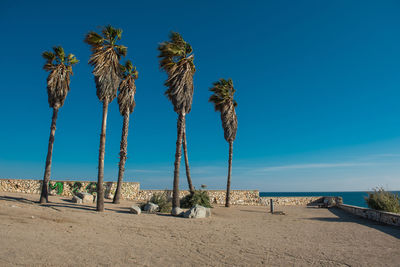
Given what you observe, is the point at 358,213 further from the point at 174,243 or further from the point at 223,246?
the point at 174,243

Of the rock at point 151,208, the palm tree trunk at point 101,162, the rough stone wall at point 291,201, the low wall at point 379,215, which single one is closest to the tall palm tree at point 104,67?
the palm tree trunk at point 101,162

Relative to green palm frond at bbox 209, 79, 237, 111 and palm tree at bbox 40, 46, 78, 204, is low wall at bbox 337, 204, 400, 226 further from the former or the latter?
palm tree at bbox 40, 46, 78, 204

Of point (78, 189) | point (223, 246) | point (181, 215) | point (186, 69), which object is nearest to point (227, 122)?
point (186, 69)

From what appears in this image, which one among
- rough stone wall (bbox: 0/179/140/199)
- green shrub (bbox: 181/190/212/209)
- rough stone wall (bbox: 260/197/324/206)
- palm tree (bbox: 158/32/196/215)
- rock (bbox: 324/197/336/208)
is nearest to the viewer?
palm tree (bbox: 158/32/196/215)

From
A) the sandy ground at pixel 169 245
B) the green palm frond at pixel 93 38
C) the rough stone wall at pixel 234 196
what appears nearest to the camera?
the sandy ground at pixel 169 245

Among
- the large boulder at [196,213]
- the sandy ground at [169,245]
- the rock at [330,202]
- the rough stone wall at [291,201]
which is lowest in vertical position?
the rough stone wall at [291,201]

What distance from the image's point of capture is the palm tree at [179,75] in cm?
1766

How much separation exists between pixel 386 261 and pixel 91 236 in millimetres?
9146

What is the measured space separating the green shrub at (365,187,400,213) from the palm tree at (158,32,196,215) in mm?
13635

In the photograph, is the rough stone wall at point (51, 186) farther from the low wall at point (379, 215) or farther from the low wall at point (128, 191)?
the low wall at point (379, 215)

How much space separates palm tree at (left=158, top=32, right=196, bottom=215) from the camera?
1766cm

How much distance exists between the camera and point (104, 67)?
15852 mm

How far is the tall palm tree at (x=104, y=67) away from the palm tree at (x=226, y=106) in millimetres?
12140

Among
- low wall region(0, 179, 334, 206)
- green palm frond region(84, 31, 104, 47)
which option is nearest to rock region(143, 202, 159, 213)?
low wall region(0, 179, 334, 206)
